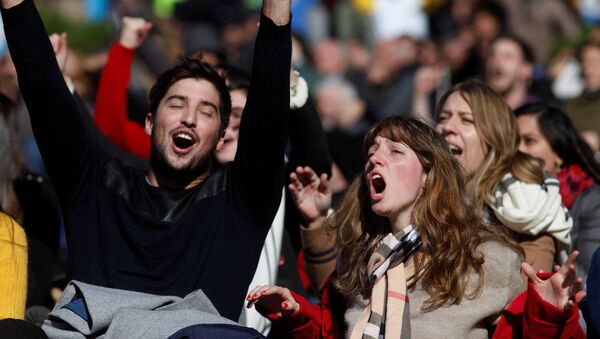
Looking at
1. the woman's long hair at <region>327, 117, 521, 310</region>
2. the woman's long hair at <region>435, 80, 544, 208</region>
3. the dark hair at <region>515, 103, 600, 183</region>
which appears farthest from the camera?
the dark hair at <region>515, 103, 600, 183</region>

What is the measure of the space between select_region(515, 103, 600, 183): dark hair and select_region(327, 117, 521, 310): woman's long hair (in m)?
1.53

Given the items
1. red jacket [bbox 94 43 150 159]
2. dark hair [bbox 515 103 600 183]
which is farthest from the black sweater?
dark hair [bbox 515 103 600 183]

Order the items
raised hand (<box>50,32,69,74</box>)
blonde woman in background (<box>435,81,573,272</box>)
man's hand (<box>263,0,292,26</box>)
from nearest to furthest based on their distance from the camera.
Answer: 1. man's hand (<box>263,0,292,26</box>)
2. blonde woman in background (<box>435,81,573,272</box>)
3. raised hand (<box>50,32,69,74</box>)

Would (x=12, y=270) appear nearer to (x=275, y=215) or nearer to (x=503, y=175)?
(x=275, y=215)

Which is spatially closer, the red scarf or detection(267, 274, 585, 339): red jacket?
detection(267, 274, 585, 339): red jacket

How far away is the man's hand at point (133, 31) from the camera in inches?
243

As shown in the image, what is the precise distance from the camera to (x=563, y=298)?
13.3 feet

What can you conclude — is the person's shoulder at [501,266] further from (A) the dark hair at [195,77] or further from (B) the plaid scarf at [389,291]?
(A) the dark hair at [195,77]

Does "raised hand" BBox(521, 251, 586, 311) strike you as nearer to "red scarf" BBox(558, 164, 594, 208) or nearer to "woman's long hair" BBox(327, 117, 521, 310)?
"woman's long hair" BBox(327, 117, 521, 310)

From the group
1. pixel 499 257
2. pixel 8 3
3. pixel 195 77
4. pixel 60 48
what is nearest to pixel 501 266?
pixel 499 257

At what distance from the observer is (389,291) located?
439 cm

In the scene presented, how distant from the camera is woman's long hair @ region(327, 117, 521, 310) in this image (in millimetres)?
4418

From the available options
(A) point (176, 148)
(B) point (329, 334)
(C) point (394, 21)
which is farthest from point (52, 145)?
(C) point (394, 21)

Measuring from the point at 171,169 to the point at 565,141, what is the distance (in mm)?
2344
